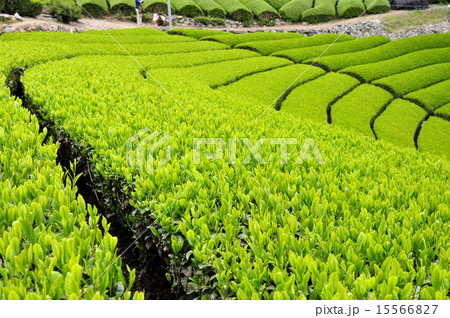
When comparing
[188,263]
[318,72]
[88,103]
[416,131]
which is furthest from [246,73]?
[188,263]

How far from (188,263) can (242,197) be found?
70 centimetres

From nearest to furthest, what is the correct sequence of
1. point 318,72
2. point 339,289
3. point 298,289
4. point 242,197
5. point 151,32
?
point 339,289 → point 298,289 → point 242,197 → point 318,72 → point 151,32

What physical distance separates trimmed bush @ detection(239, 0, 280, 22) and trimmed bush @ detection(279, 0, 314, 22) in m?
0.91

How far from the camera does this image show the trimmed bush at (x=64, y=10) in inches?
883

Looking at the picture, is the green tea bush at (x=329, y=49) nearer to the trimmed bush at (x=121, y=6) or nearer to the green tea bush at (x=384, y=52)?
the green tea bush at (x=384, y=52)

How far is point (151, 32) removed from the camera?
21359 millimetres

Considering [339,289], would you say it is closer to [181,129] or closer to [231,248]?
[231,248]

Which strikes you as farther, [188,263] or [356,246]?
[188,263]

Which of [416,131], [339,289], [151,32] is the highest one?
[151,32]

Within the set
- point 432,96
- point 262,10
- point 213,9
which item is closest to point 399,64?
point 432,96

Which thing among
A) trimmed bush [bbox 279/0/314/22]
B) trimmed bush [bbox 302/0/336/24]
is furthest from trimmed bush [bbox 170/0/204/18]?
trimmed bush [bbox 302/0/336/24]

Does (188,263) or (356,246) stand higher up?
(356,246)

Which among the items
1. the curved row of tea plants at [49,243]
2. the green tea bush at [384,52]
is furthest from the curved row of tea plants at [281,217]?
the green tea bush at [384,52]

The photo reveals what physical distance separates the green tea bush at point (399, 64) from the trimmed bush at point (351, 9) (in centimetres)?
1787
